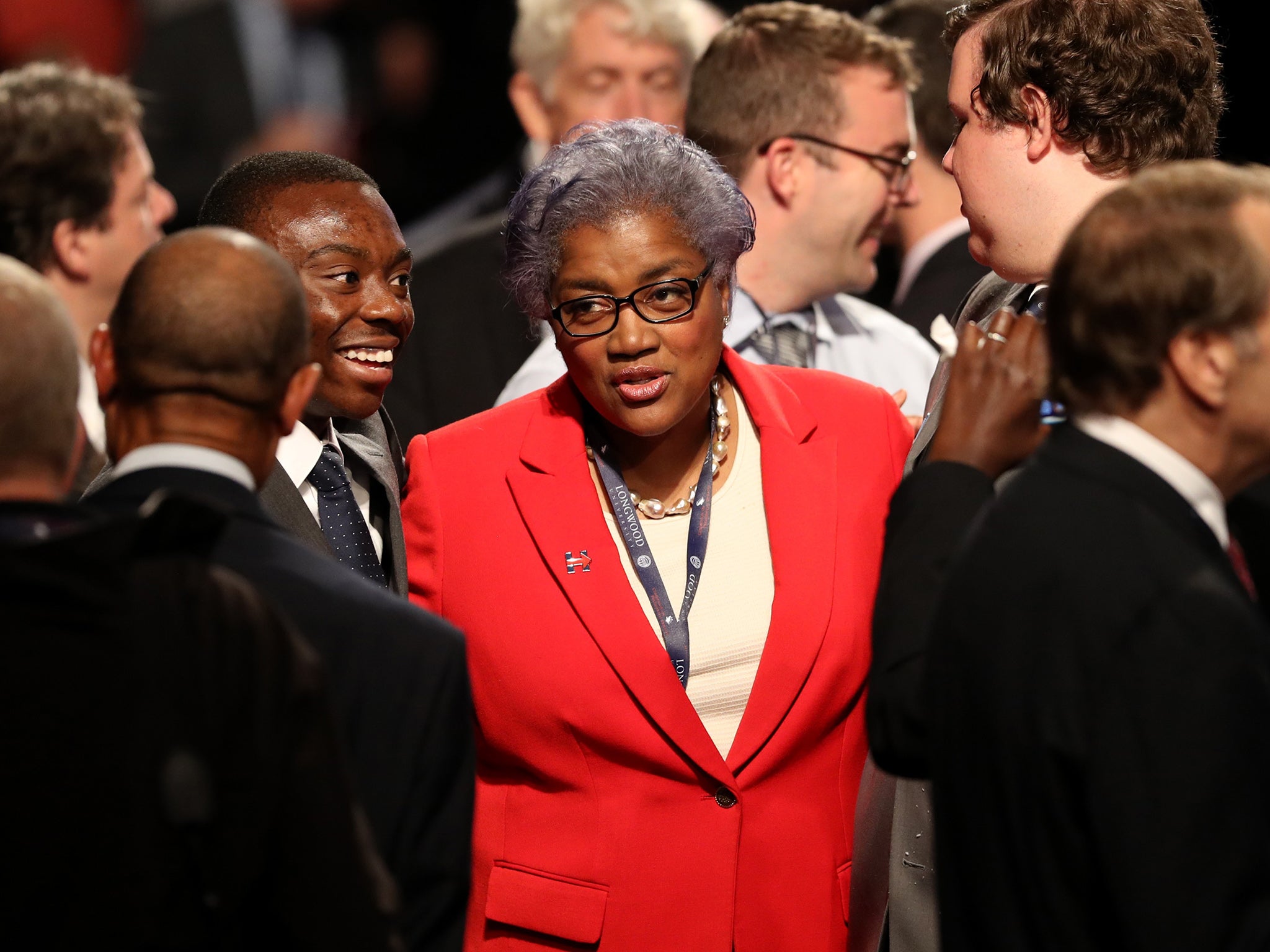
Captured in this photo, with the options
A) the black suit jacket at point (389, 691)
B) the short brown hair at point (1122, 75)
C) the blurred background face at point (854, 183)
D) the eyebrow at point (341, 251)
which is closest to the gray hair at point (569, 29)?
the blurred background face at point (854, 183)

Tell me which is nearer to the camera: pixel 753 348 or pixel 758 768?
pixel 758 768

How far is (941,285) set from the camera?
14.3ft

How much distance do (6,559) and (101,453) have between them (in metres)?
2.34

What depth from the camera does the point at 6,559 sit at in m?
1.51

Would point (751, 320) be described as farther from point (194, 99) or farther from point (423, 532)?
point (194, 99)

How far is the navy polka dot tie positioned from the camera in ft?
8.46

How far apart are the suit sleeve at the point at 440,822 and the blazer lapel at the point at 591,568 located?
2.25ft

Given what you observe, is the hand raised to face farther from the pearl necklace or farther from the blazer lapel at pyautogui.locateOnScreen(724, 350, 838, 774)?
the pearl necklace

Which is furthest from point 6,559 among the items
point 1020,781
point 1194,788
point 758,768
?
point 758,768

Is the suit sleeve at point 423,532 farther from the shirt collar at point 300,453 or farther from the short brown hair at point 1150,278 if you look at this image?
the short brown hair at point 1150,278

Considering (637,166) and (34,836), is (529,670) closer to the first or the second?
(637,166)

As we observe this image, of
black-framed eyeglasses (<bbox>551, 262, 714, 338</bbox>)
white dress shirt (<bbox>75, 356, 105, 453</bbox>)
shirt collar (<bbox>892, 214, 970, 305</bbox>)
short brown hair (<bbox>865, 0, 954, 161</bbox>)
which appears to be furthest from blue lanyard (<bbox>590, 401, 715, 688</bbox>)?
short brown hair (<bbox>865, 0, 954, 161</bbox>)

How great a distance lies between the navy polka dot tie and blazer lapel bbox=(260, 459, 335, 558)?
0.20 feet

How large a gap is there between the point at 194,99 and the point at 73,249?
2.30 meters
